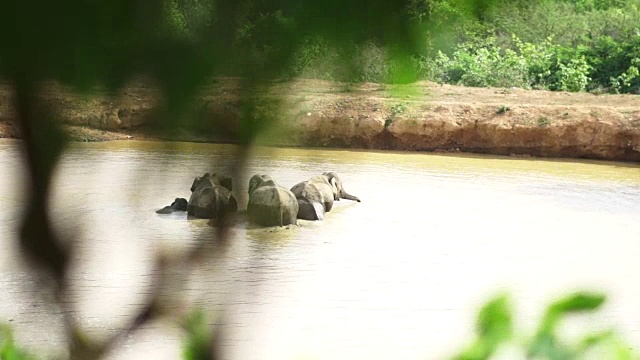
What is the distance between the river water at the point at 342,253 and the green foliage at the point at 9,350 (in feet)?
0.06

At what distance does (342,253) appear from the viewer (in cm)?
541

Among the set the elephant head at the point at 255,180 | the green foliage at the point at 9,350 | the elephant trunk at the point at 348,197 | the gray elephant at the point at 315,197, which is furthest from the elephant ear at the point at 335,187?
the green foliage at the point at 9,350

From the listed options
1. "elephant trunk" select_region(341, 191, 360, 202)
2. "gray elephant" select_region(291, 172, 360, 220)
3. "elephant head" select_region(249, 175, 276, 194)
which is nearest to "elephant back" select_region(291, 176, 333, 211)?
"gray elephant" select_region(291, 172, 360, 220)

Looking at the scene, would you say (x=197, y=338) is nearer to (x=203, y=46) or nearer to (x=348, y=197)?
(x=203, y=46)

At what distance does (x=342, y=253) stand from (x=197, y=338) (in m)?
4.96

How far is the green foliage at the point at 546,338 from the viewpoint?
471 millimetres

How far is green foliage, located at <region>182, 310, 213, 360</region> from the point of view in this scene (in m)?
0.46

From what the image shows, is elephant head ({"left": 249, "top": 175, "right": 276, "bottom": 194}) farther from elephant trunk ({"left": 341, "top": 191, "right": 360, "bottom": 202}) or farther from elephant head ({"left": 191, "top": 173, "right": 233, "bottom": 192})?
elephant trunk ({"left": 341, "top": 191, "right": 360, "bottom": 202})

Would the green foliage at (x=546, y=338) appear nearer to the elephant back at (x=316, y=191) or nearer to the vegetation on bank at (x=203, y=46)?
the vegetation on bank at (x=203, y=46)

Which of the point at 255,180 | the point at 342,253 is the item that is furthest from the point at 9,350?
the point at 342,253

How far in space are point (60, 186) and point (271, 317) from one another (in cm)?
342

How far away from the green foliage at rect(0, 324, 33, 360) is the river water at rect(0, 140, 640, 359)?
0.06ft

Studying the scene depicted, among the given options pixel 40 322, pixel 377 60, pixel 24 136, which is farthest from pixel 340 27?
pixel 40 322

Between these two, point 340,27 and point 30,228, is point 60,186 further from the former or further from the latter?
point 340,27
